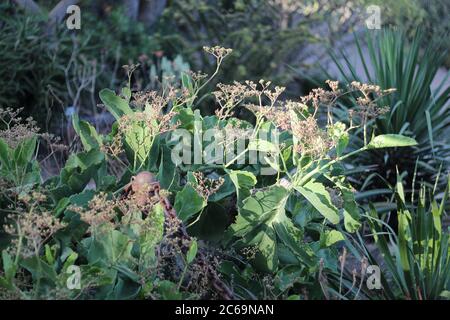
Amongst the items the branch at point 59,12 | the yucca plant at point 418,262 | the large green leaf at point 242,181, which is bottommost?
the branch at point 59,12

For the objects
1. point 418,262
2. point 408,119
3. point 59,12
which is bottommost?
point 59,12

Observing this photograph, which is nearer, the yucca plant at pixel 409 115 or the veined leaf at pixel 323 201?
the veined leaf at pixel 323 201

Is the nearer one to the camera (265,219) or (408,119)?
(265,219)

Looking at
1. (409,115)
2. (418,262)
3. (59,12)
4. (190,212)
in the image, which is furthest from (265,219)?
(59,12)

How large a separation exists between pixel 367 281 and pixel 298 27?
7.23m

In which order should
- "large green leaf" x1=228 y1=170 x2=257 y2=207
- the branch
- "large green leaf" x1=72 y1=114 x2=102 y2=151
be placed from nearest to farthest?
"large green leaf" x1=228 y1=170 x2=257 y2=207 → "large green leaf" x1=72 y1=114 x2=102 y2=151 → the branch

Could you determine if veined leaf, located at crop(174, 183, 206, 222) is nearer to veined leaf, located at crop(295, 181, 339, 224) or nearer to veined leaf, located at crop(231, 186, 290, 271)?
veined leaf, located at crop(231, 186, 290, 271)

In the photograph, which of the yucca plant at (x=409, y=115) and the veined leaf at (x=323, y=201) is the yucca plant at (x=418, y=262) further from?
the yucca plant at (x=409, y=115)

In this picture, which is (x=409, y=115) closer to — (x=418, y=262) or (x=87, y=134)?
(x=418, y=262)

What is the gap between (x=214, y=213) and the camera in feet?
10.4

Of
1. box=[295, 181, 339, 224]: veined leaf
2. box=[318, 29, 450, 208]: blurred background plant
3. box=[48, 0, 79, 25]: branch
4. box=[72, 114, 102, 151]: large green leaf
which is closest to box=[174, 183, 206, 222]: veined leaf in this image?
box=[295, 181, 339, 224]: veined leaf

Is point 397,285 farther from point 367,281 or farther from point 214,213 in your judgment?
point 214,213

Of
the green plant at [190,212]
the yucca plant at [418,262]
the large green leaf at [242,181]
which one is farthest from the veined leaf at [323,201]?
the yucca plant at [418,262]
